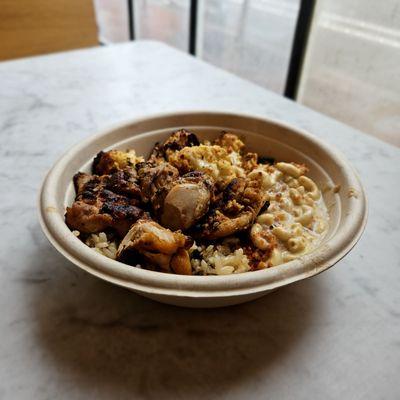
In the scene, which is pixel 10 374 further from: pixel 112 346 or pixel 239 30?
pixel 239 30

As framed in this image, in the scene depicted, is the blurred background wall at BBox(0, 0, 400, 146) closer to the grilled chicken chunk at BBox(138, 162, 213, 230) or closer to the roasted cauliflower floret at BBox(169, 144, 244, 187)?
the roasted cauliflower floret at BBox(169, 144, 244, 187)

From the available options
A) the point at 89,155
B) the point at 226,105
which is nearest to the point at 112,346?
the point at 89,155

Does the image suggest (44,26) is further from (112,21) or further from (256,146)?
(256,146)

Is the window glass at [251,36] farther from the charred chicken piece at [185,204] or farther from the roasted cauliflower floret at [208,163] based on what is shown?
the charred chicken piece at [185,204]

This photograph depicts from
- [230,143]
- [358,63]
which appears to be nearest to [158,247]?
[230,143]

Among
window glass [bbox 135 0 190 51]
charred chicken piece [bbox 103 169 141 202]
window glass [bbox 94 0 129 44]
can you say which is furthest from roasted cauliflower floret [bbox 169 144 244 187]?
window glass [bbox 94 0 129 44]

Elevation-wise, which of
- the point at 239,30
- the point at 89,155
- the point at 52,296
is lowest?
the point at 239,30

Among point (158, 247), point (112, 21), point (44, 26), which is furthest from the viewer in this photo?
point (112, 21)

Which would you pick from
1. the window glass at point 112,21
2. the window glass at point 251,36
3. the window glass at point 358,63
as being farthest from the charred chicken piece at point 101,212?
the window glass at point 112,21
